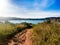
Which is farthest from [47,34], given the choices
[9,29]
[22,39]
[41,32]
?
[9,29]

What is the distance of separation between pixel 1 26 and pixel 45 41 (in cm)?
156

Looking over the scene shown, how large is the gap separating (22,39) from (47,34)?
888 millimetres

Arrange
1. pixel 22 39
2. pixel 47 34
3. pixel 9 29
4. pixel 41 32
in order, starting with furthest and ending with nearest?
pixel 9 29
pixel 22 39
pixel 41 32
pixel 47 34

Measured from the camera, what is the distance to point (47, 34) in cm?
728

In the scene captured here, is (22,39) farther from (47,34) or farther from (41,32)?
(47,34)

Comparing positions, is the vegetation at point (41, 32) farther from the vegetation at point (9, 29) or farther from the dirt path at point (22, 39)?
the dirt path at point (22, 39)

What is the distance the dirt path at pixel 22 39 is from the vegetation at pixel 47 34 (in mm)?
235

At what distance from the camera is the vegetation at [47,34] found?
6977mm

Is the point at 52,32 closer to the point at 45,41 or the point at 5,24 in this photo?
the point at 45,41

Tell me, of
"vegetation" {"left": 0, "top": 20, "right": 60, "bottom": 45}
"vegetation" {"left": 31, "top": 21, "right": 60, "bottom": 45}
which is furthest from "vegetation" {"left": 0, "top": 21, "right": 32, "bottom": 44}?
"vegetation" {"left": 31, "top": 21, "right": 60, "bottom": 45}

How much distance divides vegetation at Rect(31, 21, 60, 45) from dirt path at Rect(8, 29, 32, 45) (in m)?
0.24

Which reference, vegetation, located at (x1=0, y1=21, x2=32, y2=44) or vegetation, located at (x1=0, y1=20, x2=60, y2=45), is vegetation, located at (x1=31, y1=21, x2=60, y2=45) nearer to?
vegetation, located at (x1=0, y1=20, x2=60, y2=45)

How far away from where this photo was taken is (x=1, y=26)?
802 cm

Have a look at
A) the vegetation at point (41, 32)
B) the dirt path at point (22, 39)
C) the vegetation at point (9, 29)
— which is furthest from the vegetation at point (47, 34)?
the vegetation at point (9, 29)
